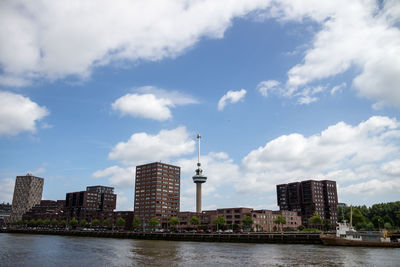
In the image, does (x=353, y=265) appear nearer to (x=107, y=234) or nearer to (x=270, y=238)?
(x=270, y=238)

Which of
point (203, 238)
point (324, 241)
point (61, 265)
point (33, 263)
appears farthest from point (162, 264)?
point (203, 238)

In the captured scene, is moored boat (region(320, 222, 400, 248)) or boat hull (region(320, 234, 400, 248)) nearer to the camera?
boat hull (region(320, 234, 400, 248))

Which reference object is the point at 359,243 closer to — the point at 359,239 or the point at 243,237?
the point at 359,239

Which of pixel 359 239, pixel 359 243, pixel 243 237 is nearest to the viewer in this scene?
pixel 359 243

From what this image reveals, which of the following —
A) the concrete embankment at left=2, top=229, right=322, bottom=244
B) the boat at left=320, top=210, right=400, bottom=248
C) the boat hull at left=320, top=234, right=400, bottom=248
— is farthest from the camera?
the concrete embankment at left=2, top=229, right=322, bottom=244

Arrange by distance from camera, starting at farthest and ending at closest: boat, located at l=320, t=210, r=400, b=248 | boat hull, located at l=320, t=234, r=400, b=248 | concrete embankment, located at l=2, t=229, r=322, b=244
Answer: concrete embankment, located at l=2, t=229, r=322, b=244
boat, located at l=320, t=210, r=400, b=248
boat hull, located at l=320, t=234, r=400, b=248

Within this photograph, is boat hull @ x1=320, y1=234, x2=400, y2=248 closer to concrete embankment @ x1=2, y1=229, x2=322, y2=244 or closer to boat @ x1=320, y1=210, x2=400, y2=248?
boat @ x1=320, y1=210, x2=400, y2=248

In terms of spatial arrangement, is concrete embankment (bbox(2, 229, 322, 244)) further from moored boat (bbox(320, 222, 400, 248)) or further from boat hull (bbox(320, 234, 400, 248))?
boat hull (bbox(320, 234, 400, 248))

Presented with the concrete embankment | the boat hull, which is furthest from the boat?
the concrete embankment

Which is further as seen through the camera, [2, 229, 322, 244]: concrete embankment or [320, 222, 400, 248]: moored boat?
[2, 229, 322, 244]: concrete embankment

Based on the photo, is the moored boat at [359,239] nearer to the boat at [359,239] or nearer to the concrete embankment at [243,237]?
the boat at [359,239]

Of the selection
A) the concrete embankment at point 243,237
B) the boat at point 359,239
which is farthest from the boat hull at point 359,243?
the concrete embankment at point 243,237

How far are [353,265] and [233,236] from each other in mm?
83494

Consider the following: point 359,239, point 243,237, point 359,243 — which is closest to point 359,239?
point 359,239
